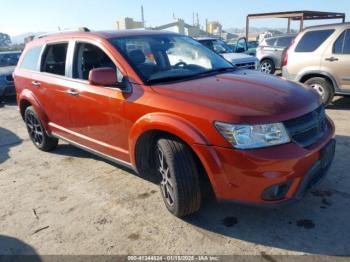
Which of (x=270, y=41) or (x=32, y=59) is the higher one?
(x=32, y=59)

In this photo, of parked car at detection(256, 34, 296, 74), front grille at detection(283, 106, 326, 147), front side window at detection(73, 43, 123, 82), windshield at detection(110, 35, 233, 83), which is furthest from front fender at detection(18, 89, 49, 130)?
parked car at detection(256, 34, 296, 74)

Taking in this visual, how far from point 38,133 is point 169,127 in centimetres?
325

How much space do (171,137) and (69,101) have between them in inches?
68.9

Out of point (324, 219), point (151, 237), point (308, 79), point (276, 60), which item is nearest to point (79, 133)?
point (151, 237)

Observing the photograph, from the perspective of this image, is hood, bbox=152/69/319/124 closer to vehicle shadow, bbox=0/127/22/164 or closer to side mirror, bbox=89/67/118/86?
side mirror, bbox=89/67/118/86

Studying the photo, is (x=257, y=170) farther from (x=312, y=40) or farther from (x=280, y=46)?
(x=280, y=46)

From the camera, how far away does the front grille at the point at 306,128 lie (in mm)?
2746

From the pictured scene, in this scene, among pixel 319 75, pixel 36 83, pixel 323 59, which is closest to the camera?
pixel 36 83

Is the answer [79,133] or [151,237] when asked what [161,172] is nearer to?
[151,237]

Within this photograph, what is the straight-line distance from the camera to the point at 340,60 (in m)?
6.47

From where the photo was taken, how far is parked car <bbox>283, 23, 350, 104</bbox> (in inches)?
255

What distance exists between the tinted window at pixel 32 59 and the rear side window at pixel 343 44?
535 cm

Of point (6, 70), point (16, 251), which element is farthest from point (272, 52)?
point (16, 251)

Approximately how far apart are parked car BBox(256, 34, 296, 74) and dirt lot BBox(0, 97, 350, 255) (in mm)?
8522
